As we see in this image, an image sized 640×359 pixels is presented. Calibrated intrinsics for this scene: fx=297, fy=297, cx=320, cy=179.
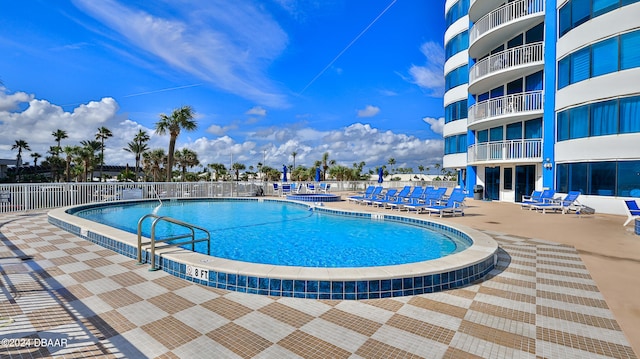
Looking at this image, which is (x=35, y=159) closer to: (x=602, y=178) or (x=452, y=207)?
(x=452, y=207)

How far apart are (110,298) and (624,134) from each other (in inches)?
672

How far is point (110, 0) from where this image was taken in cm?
1049

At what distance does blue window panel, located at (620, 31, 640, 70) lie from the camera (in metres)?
11.5

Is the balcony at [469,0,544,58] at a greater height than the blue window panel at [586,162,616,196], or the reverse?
the balcony at [469,0,544,58]

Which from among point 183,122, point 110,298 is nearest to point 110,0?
point 110,298

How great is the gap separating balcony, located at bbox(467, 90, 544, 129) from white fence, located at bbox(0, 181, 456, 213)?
1504cm

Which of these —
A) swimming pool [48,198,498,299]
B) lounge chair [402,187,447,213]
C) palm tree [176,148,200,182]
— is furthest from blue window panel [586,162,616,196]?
palm tree [176,148,200,182]

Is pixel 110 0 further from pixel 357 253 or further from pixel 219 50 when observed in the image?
pixel 357 253

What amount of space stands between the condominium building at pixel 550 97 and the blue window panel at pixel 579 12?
45 millimetres

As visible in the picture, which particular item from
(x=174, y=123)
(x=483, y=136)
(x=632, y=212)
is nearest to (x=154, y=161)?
(x=174, y=123)

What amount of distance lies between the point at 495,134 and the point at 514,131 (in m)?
1.38

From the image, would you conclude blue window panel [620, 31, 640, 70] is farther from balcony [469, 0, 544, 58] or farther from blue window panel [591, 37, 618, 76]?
balcony [469, 0, 544, 58]

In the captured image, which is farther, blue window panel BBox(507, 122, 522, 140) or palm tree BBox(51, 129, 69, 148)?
palm tree BBox(51, 129, 69, 148)

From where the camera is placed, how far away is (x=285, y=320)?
10.5ft
